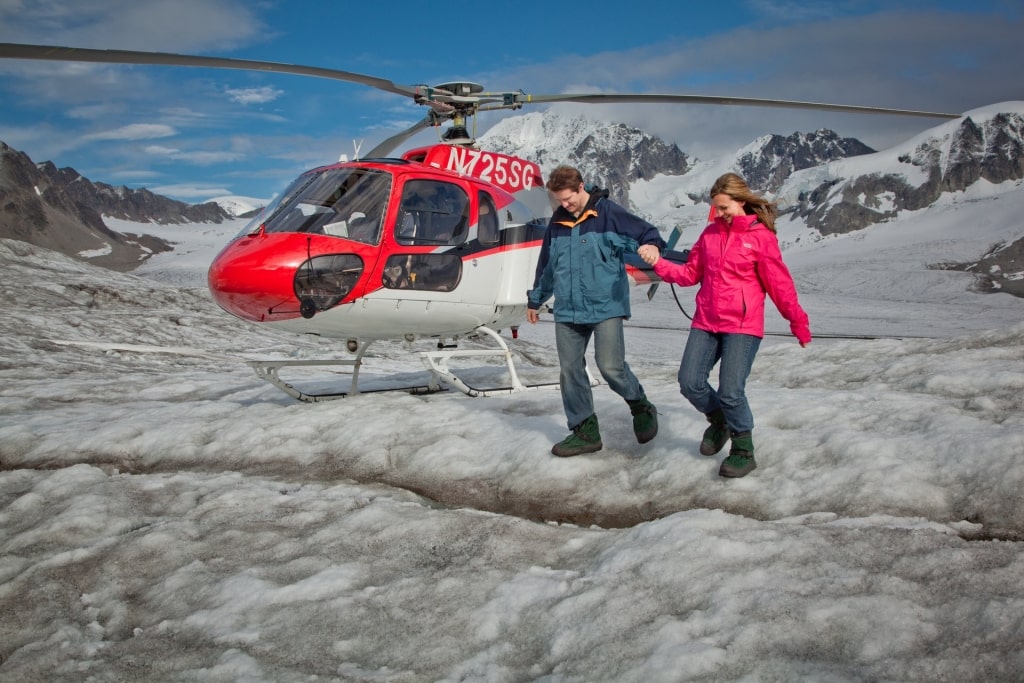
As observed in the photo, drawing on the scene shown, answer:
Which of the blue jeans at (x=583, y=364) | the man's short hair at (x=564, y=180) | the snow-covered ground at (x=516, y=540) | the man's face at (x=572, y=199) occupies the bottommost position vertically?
the snow-covered ground at (x=516, y=540)

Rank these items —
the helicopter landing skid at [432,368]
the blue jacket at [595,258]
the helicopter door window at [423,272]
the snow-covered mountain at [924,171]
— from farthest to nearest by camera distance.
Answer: the snow-covered mountain at [924,171], the helicopter landing skid at [432,368], the helicopter door window at [423,272], the blue jacket at [595,258]

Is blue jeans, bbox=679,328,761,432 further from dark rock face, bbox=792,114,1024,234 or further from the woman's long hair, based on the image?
dark rock face, bbox=792,114,1024,234

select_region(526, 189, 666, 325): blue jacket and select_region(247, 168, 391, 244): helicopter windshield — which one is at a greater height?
select_region(247, 168, 391, 244): helicopter windshield

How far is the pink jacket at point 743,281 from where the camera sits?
3939 millimetres

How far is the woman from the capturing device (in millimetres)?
3988

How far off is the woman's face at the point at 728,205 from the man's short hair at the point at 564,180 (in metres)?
0.86

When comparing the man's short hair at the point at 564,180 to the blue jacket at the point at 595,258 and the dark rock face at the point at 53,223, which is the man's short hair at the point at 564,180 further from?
the dark rock face at the point at 53,223

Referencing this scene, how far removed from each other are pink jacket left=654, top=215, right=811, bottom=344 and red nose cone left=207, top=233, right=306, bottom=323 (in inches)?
130

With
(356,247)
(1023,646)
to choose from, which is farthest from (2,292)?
(1023,646)

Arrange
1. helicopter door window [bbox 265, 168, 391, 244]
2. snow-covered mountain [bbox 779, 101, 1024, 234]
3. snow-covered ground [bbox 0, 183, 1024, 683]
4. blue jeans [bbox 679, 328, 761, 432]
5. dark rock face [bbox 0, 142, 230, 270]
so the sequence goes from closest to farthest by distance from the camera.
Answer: snow-covered ground [bbox 0, 183, 1024, 683] < blue jeans [bbox 679, 328, 761, 432] < helicopter door window [bbox 265, 168, 391, 244] < dark rock face [bbox 0, 142, 230, 270] < snow-covered mountain [bbox 779, 101, 1024, 234]

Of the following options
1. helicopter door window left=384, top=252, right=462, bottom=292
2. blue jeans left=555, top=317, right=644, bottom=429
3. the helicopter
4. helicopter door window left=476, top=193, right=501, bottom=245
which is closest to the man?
blue jeans left=555, top=317, right=644, bottom=429

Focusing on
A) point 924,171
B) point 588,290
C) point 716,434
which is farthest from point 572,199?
point 924,171

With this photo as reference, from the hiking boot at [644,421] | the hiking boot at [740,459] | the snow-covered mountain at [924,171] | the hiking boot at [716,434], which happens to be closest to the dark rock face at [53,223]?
the hiking boot at [644,421]

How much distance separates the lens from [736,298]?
4043 millimetres
